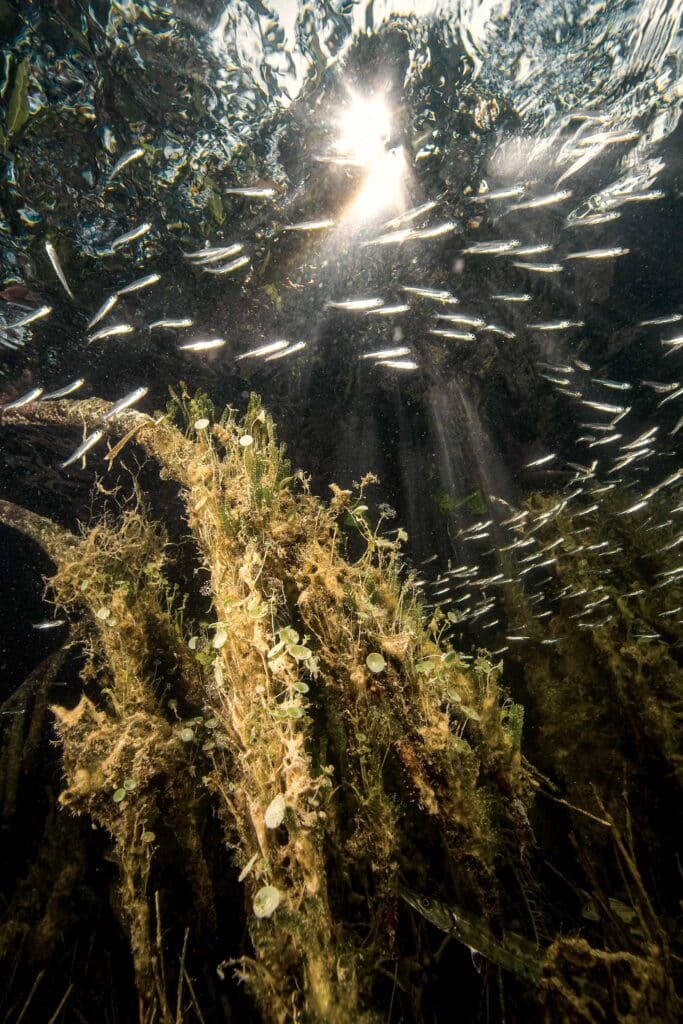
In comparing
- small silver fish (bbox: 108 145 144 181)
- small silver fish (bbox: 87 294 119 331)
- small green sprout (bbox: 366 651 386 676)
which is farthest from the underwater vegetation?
small silver fish (bbox: 108 145 144 181)

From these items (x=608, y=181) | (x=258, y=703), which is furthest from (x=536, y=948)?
(x=608, y=181)

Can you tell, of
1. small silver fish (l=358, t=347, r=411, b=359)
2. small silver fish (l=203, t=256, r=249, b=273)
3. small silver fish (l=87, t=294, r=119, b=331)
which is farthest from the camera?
small silver fish (l=358, t=347, r=411, b=359)

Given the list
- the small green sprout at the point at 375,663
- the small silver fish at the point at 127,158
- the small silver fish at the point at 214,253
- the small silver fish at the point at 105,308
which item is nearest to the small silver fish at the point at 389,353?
the small silver fish at the point at 214,253

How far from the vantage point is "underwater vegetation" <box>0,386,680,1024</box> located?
2402 millimetres

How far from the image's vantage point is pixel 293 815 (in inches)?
100

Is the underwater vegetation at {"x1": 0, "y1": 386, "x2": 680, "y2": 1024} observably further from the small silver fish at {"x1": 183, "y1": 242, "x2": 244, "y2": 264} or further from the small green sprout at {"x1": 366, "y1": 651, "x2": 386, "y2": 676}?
the small silver fish at {"x1": 183, "y1": 242, "x2": 244, "y2": 264}

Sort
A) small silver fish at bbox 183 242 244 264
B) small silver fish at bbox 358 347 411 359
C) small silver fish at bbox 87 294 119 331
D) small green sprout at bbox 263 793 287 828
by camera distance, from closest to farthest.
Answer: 1. small green sprout at bbox 263 793 287 828
2. small silver fish at bbox 87 294 119 331
3. small silver fish at bbox 183 242 244 264
4. small silver fish at bbox 358 347 411 359

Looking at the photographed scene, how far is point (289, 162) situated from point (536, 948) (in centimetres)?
1023

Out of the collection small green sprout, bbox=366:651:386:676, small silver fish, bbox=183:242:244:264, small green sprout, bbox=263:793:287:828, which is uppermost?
small silver fish, bbox=183:242:244:264

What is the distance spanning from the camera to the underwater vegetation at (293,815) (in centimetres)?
240

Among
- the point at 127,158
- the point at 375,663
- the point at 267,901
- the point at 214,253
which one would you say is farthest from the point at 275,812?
the point at 127,158

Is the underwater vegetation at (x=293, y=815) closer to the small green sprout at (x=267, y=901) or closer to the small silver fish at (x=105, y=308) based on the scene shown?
the small green sprout at (x=267, y=901)

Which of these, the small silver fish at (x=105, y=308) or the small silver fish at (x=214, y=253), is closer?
the small silver fish at (x=105, y=308)

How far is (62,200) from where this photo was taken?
632 cm
